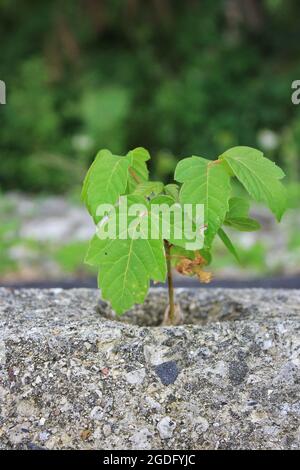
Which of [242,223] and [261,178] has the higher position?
[261,178]

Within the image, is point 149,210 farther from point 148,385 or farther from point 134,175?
point 148,385

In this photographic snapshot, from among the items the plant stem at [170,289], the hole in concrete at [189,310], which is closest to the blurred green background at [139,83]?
the hole in concrete at [189,310]

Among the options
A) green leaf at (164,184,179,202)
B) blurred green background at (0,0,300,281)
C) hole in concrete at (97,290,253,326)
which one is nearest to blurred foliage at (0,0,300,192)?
blurred green background at (0,0,300,281)

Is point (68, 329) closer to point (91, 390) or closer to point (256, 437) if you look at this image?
point (91, 390)

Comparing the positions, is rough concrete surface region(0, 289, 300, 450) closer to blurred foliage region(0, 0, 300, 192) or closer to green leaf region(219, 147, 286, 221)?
green leaf region(219, 147, 286, 221)

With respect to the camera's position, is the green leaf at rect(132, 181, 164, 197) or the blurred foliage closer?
the green leaf at rect(132, 181, 164, 197)

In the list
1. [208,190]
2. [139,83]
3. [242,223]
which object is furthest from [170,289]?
[139,83]
